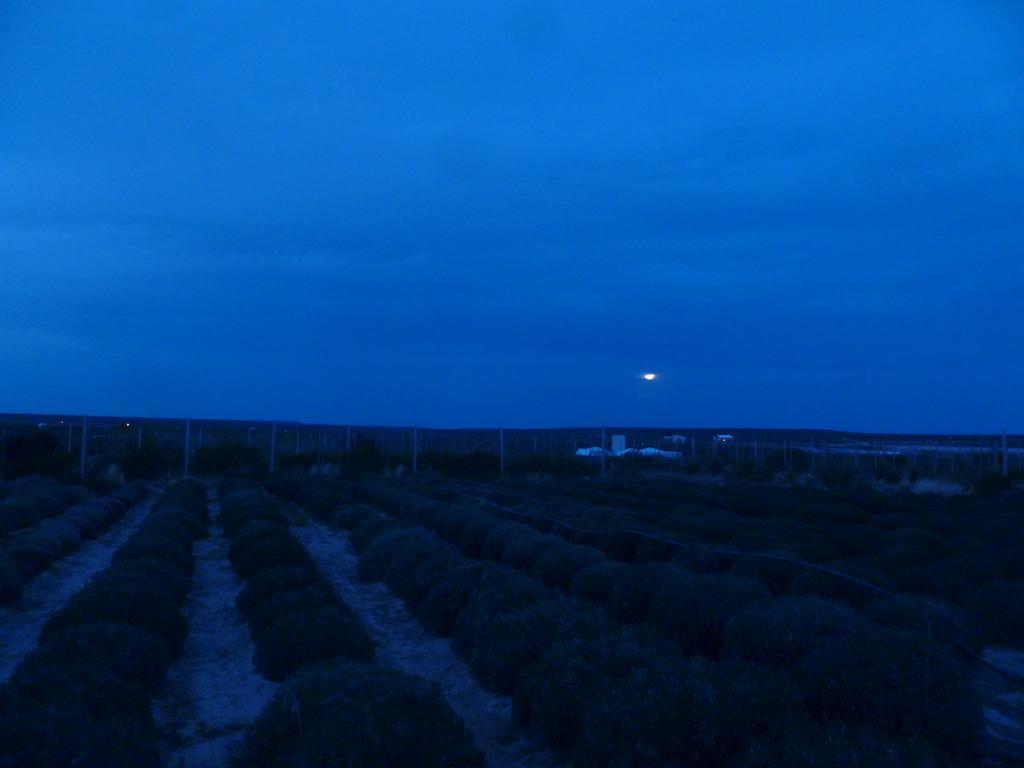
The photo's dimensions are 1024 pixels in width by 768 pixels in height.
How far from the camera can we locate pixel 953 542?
15.2 meters

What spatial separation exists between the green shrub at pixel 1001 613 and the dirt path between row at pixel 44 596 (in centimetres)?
1076

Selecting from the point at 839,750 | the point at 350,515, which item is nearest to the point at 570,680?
the point at 839,750

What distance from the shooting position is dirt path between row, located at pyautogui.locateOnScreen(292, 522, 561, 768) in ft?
25.3

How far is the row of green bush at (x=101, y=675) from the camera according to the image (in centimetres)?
601

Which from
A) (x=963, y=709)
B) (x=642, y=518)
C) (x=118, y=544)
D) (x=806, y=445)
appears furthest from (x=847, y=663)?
(x=806, y=445)

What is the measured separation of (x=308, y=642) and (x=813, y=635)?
16.3 feet

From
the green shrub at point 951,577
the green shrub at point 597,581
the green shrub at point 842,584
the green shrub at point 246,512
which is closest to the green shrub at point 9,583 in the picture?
the green shrub at point 246,512

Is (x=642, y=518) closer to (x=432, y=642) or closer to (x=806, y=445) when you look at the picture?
(x=432, y=642)

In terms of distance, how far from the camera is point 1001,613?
10617 mm

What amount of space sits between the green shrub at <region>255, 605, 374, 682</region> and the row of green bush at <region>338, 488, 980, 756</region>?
4.45ft

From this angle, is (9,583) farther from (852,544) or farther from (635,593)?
(852,544)

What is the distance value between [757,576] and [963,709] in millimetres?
5756

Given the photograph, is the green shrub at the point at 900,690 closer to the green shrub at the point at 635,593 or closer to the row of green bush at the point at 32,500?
the green shrub at the point at 635,593

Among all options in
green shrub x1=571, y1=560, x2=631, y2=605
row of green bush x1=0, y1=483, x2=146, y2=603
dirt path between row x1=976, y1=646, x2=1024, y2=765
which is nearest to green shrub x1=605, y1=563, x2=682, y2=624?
green shrub x1=571, y1=560, x2=631, y2=605
